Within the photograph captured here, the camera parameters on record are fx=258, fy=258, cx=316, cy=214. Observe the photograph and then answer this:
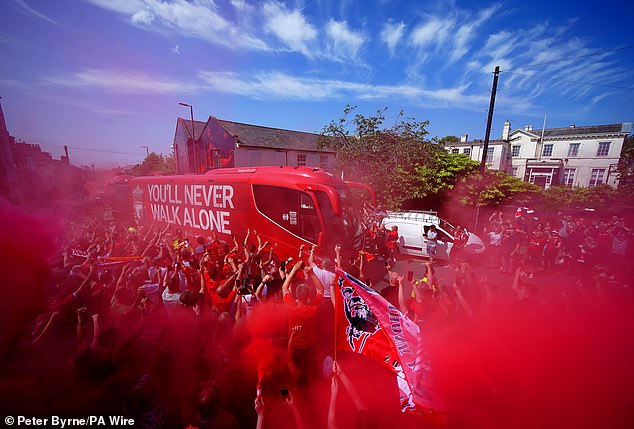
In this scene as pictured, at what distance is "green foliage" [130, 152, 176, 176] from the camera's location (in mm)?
37653

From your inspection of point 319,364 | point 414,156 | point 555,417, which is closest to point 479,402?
point 555,417

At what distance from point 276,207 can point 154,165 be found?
44.3 meters

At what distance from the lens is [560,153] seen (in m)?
31.7

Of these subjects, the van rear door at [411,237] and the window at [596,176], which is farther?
the window at [596,176]

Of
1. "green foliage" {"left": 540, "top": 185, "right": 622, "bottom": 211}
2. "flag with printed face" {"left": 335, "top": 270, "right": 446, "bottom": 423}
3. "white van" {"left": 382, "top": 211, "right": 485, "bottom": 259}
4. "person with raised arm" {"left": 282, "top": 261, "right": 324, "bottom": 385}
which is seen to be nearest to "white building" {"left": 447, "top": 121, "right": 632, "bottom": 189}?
"green foliage" {"left": 540, "top": 185, "right": 622, "bottom": 211}

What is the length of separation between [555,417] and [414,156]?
1509cm

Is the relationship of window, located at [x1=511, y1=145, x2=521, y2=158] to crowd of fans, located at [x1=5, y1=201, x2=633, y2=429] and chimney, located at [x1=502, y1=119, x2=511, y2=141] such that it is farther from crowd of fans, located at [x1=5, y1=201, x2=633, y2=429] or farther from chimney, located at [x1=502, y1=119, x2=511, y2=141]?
crowd of fans, located at [x1=5, y1=201, x2=633, y2=429]

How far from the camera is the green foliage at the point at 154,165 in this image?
124 feet

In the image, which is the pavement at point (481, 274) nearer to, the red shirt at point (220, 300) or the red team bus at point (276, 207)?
the red team bus at point (276, 207)

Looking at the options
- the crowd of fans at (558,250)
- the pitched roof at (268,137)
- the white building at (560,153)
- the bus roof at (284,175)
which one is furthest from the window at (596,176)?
the bus roof at (284,175)

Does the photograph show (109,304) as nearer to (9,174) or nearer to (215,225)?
(9,174)

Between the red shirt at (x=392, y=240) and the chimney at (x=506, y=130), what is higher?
the chimney at (x=506, y=130)

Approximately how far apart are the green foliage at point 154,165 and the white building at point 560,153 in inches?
1605

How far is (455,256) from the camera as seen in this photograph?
9.34 m
